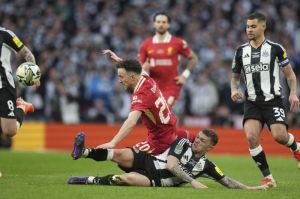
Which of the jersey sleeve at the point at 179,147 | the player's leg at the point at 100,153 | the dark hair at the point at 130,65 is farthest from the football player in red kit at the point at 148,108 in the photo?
the player's leg at the point at 100,153

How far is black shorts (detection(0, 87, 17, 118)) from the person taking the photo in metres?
10.6

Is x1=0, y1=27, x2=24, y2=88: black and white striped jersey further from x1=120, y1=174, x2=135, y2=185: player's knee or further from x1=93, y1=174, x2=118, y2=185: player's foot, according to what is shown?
x1=120, y1=174, x2=135, y2=185: player's knee

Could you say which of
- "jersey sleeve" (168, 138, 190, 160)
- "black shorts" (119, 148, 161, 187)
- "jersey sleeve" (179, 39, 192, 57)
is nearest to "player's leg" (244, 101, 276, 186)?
"jersey sleeve" (168, 138, 190, 160)

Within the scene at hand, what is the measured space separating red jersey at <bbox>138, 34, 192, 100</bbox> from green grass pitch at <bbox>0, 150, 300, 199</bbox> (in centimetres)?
194

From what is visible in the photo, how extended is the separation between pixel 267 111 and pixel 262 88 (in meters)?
0.35

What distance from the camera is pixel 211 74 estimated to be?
20500mm

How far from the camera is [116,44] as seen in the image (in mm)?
22547

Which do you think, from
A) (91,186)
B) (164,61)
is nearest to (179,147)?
(91,186)

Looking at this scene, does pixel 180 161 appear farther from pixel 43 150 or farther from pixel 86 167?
pixel 43 150

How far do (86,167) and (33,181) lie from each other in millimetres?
3410

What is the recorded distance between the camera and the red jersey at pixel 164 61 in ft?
47.6

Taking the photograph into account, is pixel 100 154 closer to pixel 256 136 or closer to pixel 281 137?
pixel 256 136

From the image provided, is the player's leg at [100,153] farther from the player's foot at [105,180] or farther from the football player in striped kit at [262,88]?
the football player in striped kit at [262,88]

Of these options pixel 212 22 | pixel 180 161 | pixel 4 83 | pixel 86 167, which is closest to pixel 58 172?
pixel 86 167
